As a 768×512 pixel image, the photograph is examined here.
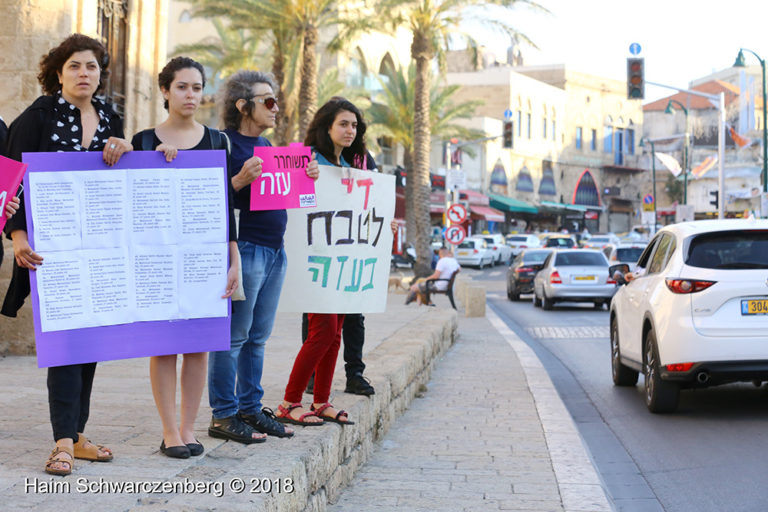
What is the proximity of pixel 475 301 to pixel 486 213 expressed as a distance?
163 feet

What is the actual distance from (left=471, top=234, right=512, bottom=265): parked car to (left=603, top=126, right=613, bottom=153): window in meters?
42.8

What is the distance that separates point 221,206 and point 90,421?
1.70m

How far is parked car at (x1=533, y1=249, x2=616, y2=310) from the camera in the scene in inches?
1007

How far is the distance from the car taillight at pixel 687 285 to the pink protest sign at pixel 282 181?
4093 millimetres

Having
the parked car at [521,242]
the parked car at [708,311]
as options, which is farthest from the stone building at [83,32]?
the parked car at [521,242]

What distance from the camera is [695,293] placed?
28.0 feet

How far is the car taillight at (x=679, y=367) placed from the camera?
27.9ft

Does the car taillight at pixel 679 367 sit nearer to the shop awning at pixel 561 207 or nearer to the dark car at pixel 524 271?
the dark car at pixel 524 271

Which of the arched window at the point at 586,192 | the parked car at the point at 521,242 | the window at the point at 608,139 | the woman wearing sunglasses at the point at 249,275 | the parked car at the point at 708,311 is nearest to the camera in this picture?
the woman wearing sunglasses at the point at 249,275

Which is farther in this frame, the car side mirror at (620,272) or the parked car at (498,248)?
the parked car at (498,248)

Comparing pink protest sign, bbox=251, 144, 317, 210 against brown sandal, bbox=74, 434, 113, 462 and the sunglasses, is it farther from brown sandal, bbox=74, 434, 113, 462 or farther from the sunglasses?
brown sandal, bbox=74, 434, 113, 462

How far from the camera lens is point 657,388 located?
8.92 meters

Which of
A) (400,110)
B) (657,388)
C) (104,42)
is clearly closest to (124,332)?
(657,388)

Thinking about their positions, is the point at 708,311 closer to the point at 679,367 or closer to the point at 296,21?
the point at 679,367
